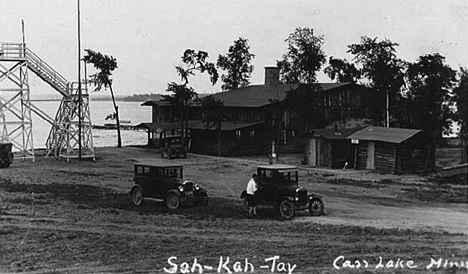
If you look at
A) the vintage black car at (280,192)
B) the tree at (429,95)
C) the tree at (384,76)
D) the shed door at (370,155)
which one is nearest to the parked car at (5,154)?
the vintage black car at (280,192)

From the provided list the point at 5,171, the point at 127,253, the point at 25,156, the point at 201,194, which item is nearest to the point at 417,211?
the point at 201,194

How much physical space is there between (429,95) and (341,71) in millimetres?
12703

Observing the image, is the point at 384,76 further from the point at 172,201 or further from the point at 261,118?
the point at 172,201

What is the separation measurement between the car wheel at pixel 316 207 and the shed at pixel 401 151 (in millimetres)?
10745

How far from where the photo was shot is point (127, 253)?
1126 cm

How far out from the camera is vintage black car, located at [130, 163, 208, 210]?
49.5 feet

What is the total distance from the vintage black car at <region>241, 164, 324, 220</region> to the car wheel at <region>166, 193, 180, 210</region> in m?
1.89

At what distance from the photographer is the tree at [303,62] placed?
27594mm

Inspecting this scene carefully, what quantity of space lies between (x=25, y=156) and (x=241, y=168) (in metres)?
9.44

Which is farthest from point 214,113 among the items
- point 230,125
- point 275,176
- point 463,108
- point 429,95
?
point 463,108

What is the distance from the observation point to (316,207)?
15102 mm

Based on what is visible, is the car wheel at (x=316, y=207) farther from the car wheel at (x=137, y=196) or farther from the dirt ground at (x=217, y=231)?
the car wheel at (x=137, y=196)

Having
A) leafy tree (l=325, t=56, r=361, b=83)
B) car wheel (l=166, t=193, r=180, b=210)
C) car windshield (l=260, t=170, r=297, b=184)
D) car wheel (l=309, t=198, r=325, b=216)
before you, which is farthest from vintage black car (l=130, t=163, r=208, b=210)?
leafy tree (l=325, t=56, r=361, b=83)

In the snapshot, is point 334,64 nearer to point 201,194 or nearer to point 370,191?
point 370,191
